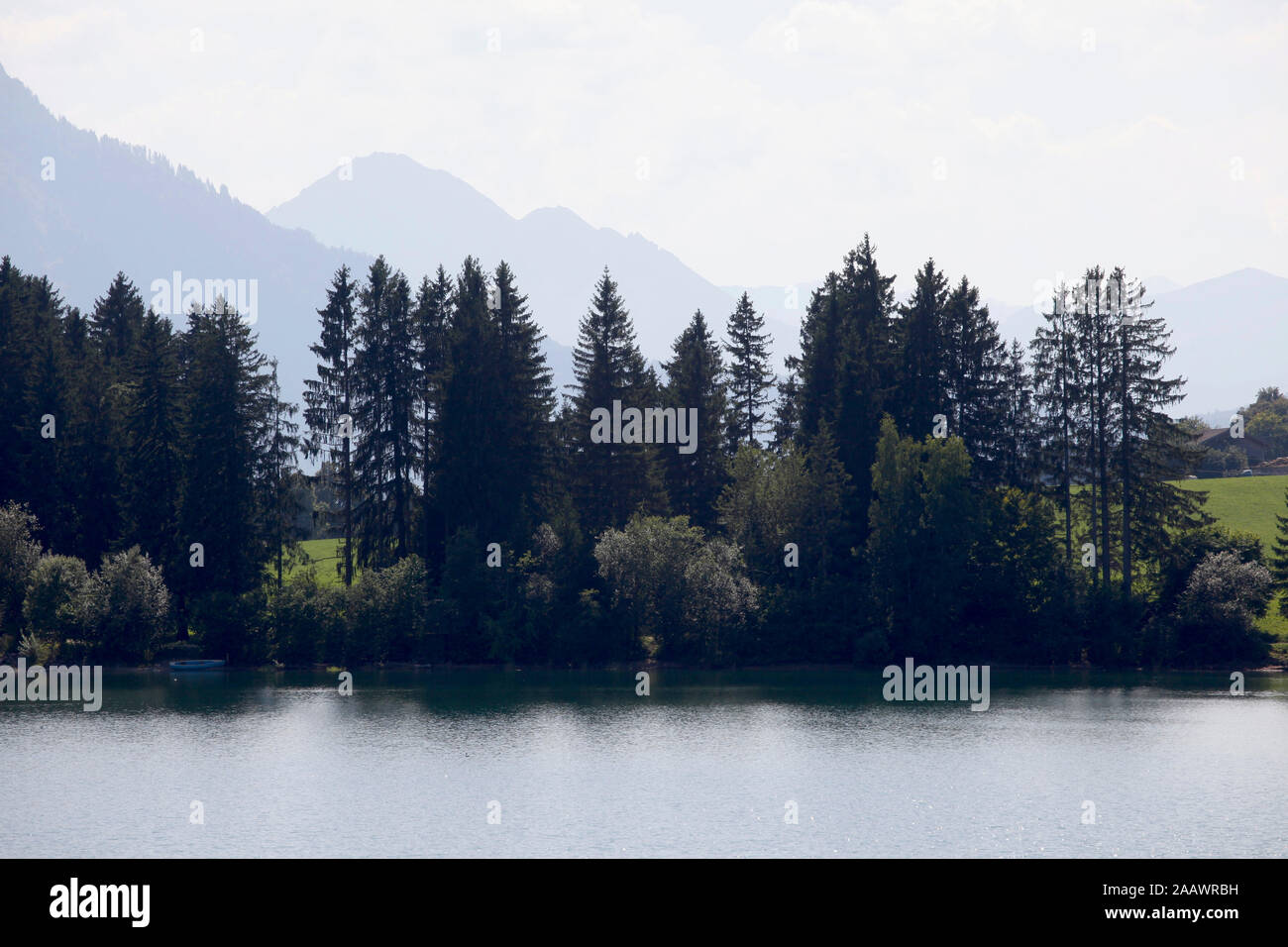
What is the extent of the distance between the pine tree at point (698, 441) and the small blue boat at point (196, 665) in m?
32.3

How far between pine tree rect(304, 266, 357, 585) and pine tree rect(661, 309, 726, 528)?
22.5 meters

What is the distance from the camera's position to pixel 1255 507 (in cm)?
9756

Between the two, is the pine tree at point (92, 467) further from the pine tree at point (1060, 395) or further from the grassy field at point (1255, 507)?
the grassy field at point (1255, 507)

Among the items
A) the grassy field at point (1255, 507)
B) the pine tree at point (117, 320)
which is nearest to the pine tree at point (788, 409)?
the grassy field at point (1255, 507)

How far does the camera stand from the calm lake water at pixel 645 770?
35969 mm

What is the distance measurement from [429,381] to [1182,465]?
50596 mm

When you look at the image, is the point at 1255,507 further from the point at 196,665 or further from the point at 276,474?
the point at 196,665

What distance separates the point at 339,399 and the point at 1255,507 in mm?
72806

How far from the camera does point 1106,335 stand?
7938 cm

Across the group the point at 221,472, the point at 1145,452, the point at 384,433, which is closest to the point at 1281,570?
the point at 1145,452

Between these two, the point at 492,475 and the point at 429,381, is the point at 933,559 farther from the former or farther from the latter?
the point at 429,381

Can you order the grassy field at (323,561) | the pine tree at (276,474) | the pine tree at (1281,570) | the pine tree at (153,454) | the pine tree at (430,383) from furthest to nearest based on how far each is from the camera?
the grassy field at (323,561) < the pine tree at (276,474) < the pine tree at (430,383) < the pine tree at (153,454) < the pine tree at (1281,570)
